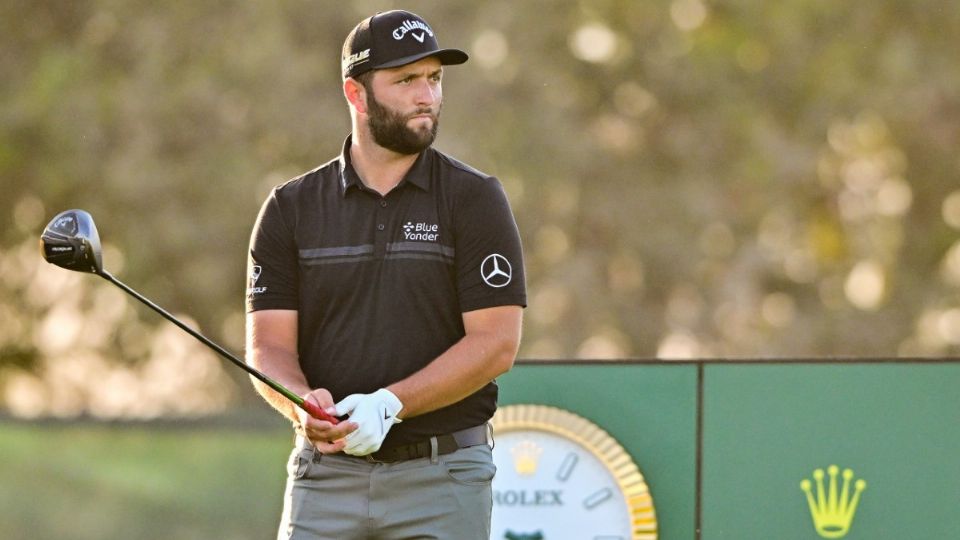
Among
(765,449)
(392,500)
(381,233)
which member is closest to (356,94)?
(381,233)

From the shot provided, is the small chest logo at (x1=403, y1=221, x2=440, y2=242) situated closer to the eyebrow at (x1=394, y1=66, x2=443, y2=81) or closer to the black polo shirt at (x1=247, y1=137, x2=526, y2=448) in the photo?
the black polo shirt at (x1=247, y1=137, x2=526, y2=448)

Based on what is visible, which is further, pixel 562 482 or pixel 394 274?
pixel 562 482

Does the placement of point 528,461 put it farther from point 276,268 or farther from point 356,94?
point 356,94

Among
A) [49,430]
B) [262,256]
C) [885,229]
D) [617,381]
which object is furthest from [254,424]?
[885,229]

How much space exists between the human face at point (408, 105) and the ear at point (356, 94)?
6cm

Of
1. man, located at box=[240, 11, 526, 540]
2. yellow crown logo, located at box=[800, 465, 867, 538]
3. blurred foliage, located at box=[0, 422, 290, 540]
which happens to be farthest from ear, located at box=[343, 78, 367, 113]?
blurred foliage, located at box=[0, 422, 290, 540]

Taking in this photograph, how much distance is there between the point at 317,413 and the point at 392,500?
346 mm

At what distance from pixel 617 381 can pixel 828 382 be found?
0.73 m

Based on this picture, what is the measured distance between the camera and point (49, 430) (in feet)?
33.2

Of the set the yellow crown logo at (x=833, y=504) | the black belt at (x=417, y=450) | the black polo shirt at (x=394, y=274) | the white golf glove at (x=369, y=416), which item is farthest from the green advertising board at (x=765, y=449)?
the white golf glove at (x=369, y=416)

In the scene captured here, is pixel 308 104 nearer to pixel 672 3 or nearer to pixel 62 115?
pixel 62 115

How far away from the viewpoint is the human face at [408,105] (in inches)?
241

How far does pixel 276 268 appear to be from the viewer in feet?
20.2

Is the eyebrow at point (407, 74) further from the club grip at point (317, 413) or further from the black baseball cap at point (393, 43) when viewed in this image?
the club grip at point (317, 413)
